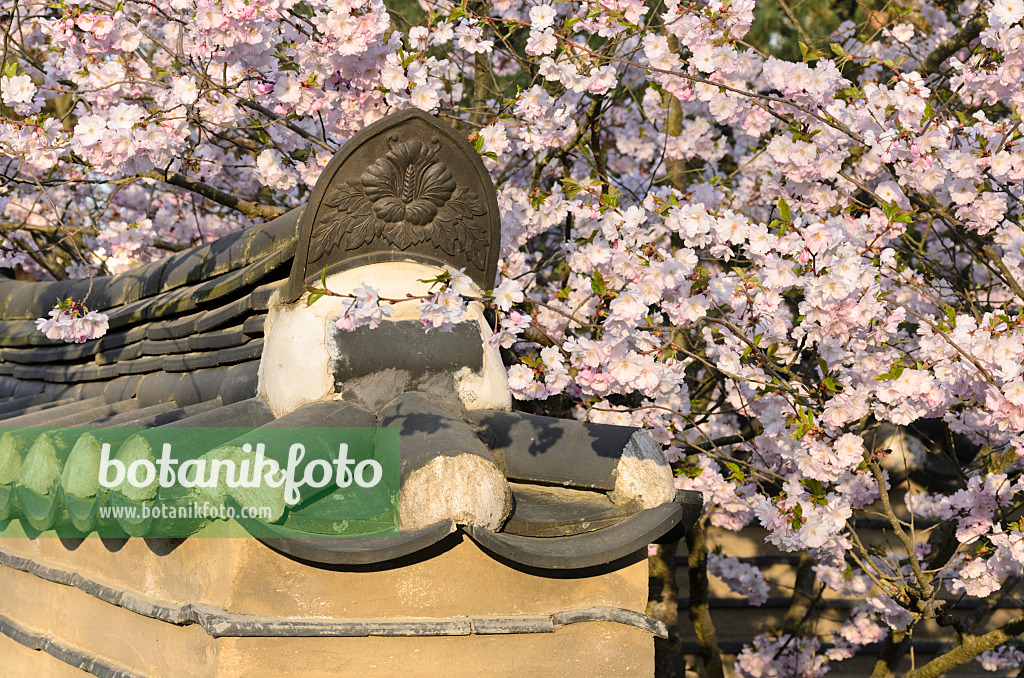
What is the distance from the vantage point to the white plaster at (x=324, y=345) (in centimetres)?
271

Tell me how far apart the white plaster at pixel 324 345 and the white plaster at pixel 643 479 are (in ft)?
1.68

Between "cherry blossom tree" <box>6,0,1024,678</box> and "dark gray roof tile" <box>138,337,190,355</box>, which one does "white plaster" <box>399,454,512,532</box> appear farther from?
"dark gray roof tile" <box>138,337,190,355</box>

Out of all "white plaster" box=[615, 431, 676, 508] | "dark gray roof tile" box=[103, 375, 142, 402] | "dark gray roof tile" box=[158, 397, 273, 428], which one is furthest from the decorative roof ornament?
"dark gray roof tile" box=[103, 375, 142, 402]

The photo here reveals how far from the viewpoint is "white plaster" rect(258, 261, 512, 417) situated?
2709 millimetres

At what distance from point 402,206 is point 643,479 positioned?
41.6 inches

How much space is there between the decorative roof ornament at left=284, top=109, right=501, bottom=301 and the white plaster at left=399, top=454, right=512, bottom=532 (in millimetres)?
849

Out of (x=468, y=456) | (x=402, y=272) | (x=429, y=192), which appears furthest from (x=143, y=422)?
(x=468, y=456)

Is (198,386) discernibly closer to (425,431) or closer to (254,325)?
(254,325)

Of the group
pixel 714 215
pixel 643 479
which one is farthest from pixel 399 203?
pixel 714 215

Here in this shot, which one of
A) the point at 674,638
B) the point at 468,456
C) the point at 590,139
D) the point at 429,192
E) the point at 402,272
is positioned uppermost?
A: the point at 590,139

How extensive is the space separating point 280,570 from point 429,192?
1.19 metres

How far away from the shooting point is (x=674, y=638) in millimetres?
5340

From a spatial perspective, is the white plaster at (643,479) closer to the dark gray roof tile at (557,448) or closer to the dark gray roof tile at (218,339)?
the dark gray roof tile at (557,448)

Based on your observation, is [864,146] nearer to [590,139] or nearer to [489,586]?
[590,139]
